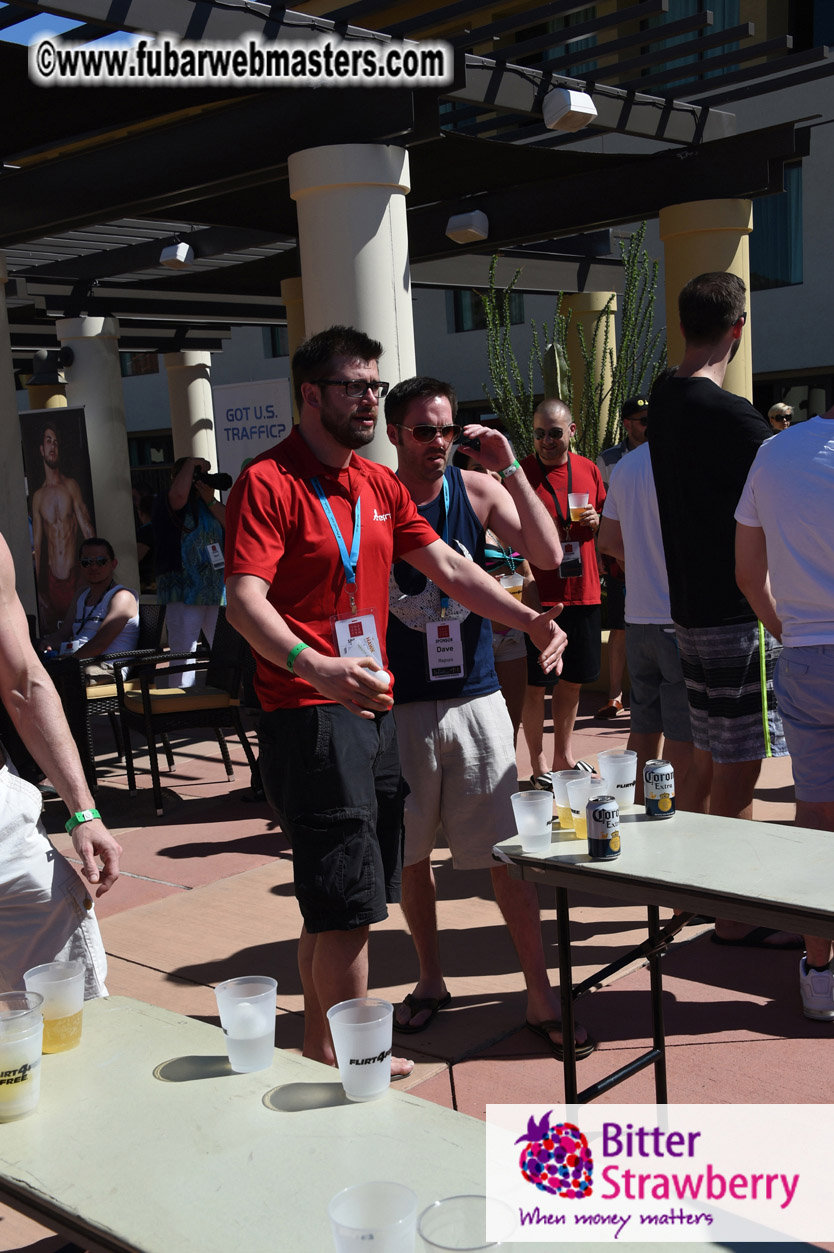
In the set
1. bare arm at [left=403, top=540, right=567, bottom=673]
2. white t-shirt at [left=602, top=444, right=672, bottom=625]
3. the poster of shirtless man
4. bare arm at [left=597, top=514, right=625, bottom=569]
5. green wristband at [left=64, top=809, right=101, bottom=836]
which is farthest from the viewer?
the poster of shirtless man

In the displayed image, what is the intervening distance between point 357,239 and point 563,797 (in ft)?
13.3

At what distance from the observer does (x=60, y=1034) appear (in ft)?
6.52

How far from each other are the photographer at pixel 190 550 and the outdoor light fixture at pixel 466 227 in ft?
9.26

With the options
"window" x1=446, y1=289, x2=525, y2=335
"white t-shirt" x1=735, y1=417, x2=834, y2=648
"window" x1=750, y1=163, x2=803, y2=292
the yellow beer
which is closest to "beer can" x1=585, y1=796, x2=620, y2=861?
"white t-shirt" x1=735, y1=417, x2=834, y2=648

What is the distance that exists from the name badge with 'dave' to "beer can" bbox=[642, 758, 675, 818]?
794mm

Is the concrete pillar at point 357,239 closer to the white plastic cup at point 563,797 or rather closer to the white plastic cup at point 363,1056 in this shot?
the white plastic cup at point 563,797

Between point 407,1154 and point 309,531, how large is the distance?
1654 mm

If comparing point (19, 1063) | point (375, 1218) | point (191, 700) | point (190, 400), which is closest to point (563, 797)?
point (19, 1063)

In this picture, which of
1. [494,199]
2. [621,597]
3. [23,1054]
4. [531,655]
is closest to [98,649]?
[531,655]

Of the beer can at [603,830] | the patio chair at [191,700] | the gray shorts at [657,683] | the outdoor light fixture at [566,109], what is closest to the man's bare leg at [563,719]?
the gray shorts at [657,683]

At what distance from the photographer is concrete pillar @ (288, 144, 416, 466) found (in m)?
6.14

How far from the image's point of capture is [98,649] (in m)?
7.55

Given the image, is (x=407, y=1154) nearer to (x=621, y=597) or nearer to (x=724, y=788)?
(x=724, y=788)

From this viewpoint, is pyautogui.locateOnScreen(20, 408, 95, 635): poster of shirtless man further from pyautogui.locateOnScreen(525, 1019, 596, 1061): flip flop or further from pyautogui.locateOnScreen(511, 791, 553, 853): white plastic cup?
pyautogui.locateOnScreen(511, 791, 553, 853): white plastic cup
